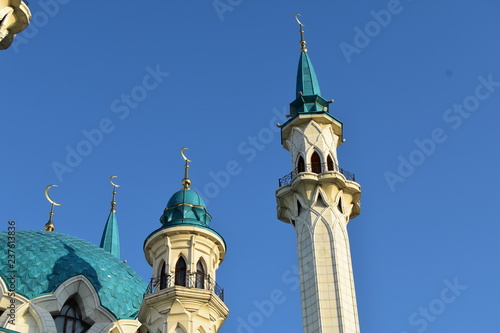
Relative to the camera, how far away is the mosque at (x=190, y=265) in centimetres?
2270

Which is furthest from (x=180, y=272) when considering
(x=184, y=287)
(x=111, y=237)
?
(x=111, y=237)

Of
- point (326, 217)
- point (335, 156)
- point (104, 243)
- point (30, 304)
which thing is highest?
point (104, 243)

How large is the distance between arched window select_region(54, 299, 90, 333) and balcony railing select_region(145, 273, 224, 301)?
10.3ft

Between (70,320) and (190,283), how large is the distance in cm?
452

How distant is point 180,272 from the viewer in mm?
24016

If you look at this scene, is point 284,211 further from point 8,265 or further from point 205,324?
point 8,265

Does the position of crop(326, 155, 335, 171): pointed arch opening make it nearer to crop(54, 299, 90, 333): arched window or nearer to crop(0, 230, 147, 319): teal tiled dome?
crop(0, 230, 147, 319): teal tiled dome

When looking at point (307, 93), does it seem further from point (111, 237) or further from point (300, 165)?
point (111, 237)

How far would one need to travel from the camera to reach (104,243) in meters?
34.1

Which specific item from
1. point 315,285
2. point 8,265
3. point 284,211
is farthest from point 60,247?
point 315,285

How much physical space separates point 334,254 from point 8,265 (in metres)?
9.85

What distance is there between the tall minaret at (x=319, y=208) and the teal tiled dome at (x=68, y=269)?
5.83 meters

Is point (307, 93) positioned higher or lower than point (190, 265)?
higher

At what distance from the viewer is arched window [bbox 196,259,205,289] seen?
939 inches
